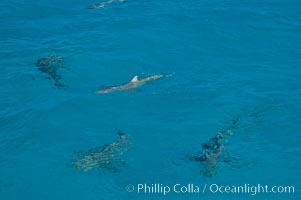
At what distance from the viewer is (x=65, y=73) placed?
15148mm

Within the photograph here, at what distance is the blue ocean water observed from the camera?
11.4 metres

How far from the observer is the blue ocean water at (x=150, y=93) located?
37.3 ft

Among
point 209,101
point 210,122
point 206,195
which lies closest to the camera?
point 206,195

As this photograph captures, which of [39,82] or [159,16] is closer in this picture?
[39,82]

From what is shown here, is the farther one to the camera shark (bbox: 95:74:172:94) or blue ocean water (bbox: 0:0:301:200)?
shark (bbox: 95:74:172:94)

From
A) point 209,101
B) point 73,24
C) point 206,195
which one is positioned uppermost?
point 73,24

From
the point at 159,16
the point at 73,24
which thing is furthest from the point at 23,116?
the point at 159,16

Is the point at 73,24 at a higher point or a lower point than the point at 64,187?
higher

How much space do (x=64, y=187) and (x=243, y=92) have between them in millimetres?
5927

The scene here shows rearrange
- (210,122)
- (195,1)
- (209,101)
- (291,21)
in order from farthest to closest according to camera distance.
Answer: (195,1), (291,21), (209,101), (210,122)

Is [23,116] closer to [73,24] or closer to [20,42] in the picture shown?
[20,42]

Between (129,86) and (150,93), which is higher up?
(129,86)

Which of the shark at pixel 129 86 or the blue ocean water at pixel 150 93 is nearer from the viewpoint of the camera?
the blue ocean water at pixel 150 93

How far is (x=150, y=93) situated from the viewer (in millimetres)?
14258
